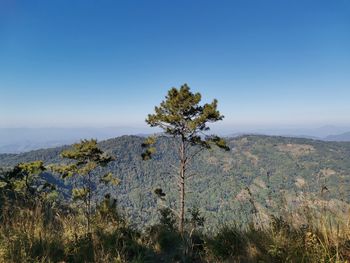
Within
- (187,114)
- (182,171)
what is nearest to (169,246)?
(182,171)

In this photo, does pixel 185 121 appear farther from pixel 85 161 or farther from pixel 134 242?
pixel 134 242

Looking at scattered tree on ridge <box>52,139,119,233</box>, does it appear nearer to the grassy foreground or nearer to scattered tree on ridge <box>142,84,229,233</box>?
scattered tree on ridge <box>142,84,229,233</box>

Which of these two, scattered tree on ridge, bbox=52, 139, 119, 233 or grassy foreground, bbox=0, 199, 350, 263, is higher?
grassy foreground, bbox=0, 199, 350, 263

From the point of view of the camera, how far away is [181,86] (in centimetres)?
2141

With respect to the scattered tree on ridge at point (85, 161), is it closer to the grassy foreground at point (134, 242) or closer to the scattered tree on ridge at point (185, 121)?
the scattered tree on ridge at point (185, 121)

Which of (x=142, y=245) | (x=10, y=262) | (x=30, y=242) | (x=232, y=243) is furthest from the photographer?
(x=142, y=245)

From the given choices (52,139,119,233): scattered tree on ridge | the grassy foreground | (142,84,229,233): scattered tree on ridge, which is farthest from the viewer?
(52,139,119,233): scattered tree on ridge

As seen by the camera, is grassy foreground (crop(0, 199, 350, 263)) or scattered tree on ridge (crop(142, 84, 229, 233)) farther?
scattered tree on ridge (crop(142, 84, 229, 233))

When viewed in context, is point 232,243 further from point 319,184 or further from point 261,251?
point 319,184

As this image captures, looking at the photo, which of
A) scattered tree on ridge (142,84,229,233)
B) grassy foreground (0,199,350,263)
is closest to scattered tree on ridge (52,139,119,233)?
scattered tree on ridge (142,84,229,233)

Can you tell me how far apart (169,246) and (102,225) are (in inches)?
56.1

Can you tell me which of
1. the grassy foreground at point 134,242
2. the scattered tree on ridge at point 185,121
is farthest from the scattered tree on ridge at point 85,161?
the grassy foreground at point 134,242

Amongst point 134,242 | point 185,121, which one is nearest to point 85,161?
point 185,121

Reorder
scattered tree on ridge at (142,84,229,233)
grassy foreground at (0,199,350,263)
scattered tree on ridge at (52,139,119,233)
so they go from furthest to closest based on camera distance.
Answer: scattered tree on ridge at (52,139,119,233), scattered tree on ridge at (142,84,229,233), grassy foreground at (0,199,350,263)
